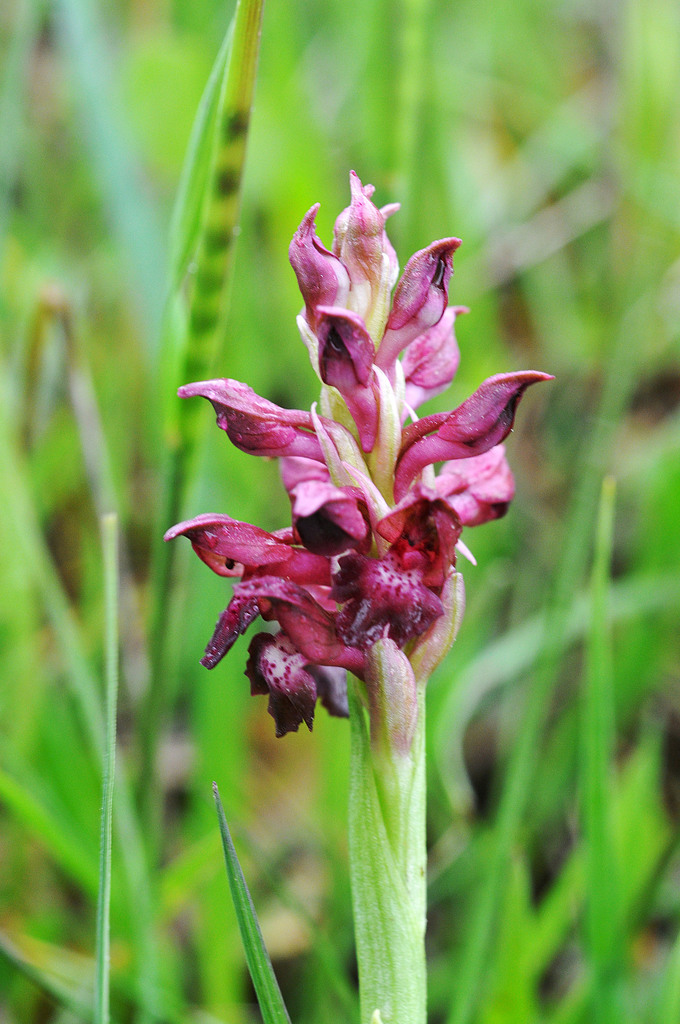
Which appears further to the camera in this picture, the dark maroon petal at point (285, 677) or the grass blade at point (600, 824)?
the grass blade at point (600, 824)

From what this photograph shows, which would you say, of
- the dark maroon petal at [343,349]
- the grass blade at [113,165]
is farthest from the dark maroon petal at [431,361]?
the grass blade at [113,165]

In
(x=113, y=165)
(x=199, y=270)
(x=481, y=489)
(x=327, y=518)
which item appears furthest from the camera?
(x=113, y=165)

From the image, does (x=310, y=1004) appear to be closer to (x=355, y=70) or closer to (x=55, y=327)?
(x=55, y=327)

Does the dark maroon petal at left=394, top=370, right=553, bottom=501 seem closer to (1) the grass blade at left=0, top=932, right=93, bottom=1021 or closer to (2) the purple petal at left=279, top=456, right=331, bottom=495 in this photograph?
(2) the purple petal at left=279, top=456, right=331, bottom=495

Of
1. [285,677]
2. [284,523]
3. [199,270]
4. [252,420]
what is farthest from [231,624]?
[284,523]

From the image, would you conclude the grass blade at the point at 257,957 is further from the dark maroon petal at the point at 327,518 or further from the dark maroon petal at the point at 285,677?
the dark maroon petal at the point at 327,518

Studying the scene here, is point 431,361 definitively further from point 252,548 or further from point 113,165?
point 113,165
